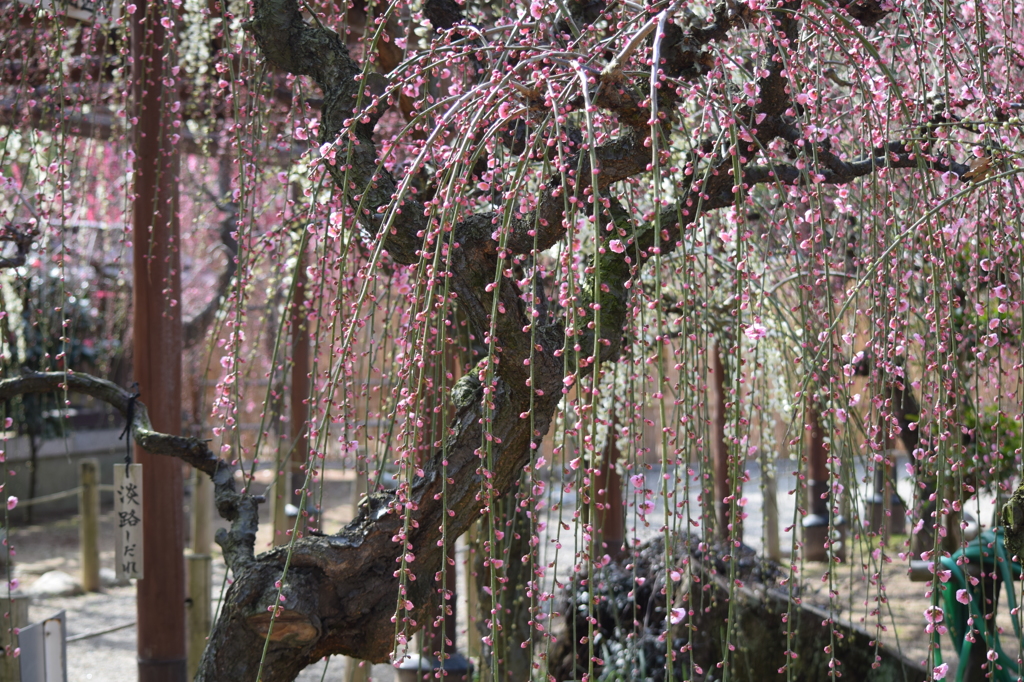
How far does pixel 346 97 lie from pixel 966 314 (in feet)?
4.54

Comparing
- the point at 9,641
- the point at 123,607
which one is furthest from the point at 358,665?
the point at 123,607

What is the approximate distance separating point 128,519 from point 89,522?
8.23 ft

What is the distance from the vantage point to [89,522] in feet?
16.1

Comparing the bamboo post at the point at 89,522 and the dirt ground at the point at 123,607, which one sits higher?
the bamboo post at the point at 89,522

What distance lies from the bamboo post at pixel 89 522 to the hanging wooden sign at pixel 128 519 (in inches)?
84.8

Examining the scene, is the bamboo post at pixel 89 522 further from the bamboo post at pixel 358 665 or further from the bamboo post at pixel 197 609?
the bamboo post at pixel 358 665

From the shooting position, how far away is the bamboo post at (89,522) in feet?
15.8

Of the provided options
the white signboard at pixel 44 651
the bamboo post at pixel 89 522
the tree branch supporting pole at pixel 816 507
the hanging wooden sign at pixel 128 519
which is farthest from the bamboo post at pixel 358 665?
the tree branch supporting pole at pixel 816 507

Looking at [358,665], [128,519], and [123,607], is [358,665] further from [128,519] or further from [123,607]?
[123,607]

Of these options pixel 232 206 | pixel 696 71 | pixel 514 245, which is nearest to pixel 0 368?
pixel 514 245

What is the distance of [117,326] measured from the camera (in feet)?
23.8

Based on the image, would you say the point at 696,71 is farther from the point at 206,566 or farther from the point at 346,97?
the point at 206,566

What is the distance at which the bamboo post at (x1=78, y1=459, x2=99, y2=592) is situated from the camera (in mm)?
4812

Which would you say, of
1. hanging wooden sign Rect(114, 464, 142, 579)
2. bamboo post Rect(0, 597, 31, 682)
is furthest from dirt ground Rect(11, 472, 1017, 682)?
bamboo post Rect(0, 597, 31, 682)
